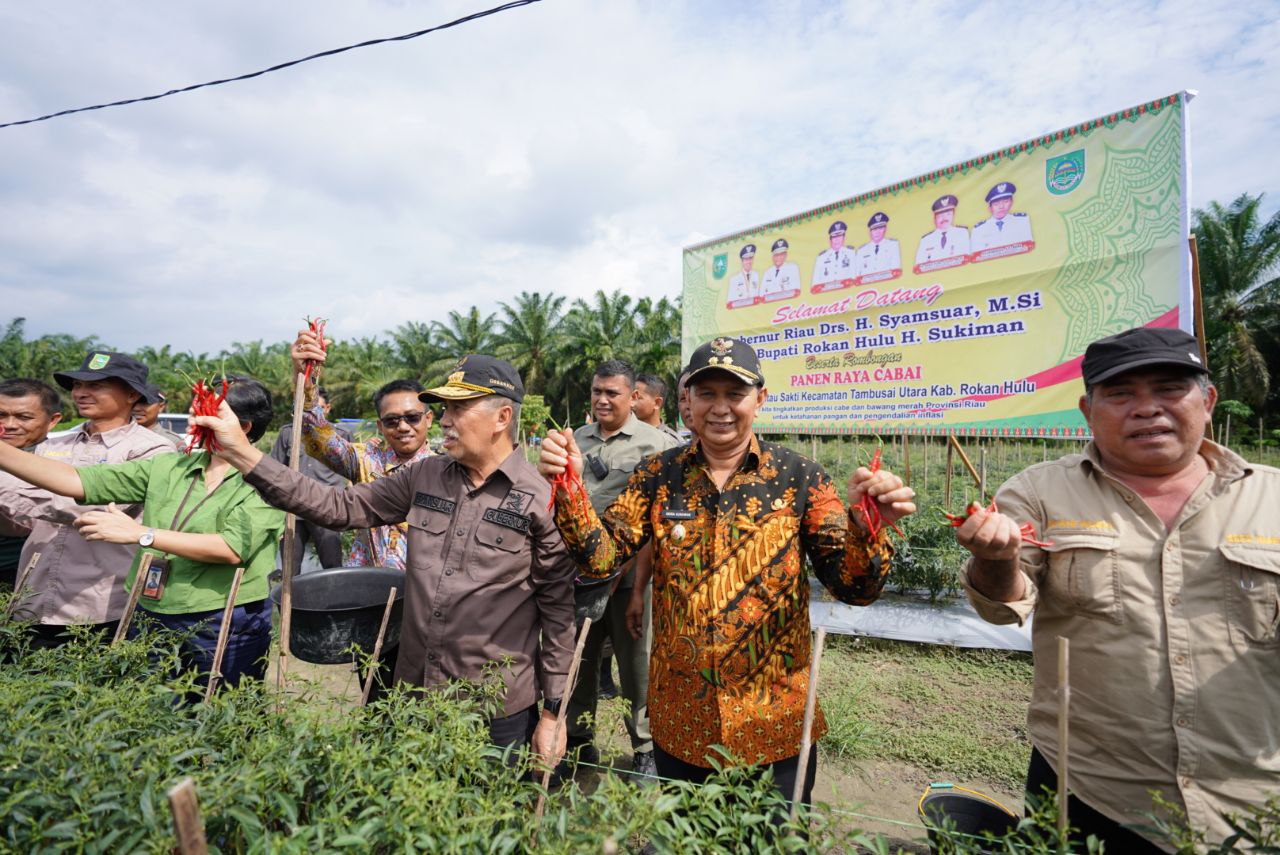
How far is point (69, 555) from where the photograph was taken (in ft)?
8.50

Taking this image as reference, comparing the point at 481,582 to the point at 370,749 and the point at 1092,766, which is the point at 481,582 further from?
the point at 1092,766

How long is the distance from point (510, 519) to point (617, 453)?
67.6 inches

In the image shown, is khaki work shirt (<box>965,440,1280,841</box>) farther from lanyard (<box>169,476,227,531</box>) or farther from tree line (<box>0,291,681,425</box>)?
tree line (<box>0,291,681,425</box>)

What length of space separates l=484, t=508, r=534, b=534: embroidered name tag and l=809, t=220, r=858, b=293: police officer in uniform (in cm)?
444

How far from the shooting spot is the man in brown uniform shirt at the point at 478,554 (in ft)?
6.58

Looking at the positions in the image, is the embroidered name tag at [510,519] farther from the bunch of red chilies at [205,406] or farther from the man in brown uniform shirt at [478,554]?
the bunch of red chilies at [205,406]

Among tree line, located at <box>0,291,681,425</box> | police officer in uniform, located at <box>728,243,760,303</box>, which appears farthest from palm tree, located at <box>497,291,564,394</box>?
police officer in uniform, located at <box>728,243,760,303</box>

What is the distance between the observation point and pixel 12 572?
130 inches

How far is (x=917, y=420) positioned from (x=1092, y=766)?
391 centimetres

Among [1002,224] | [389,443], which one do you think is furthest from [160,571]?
[1002,224]

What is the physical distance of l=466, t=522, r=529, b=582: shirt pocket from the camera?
6.66ft

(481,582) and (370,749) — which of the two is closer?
(370,749)

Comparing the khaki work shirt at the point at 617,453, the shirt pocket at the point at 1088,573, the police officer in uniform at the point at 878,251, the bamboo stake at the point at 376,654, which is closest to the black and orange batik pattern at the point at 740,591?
the shirt pocket at the point at 1088,573

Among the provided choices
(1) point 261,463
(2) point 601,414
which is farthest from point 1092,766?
(2) point 601,414
